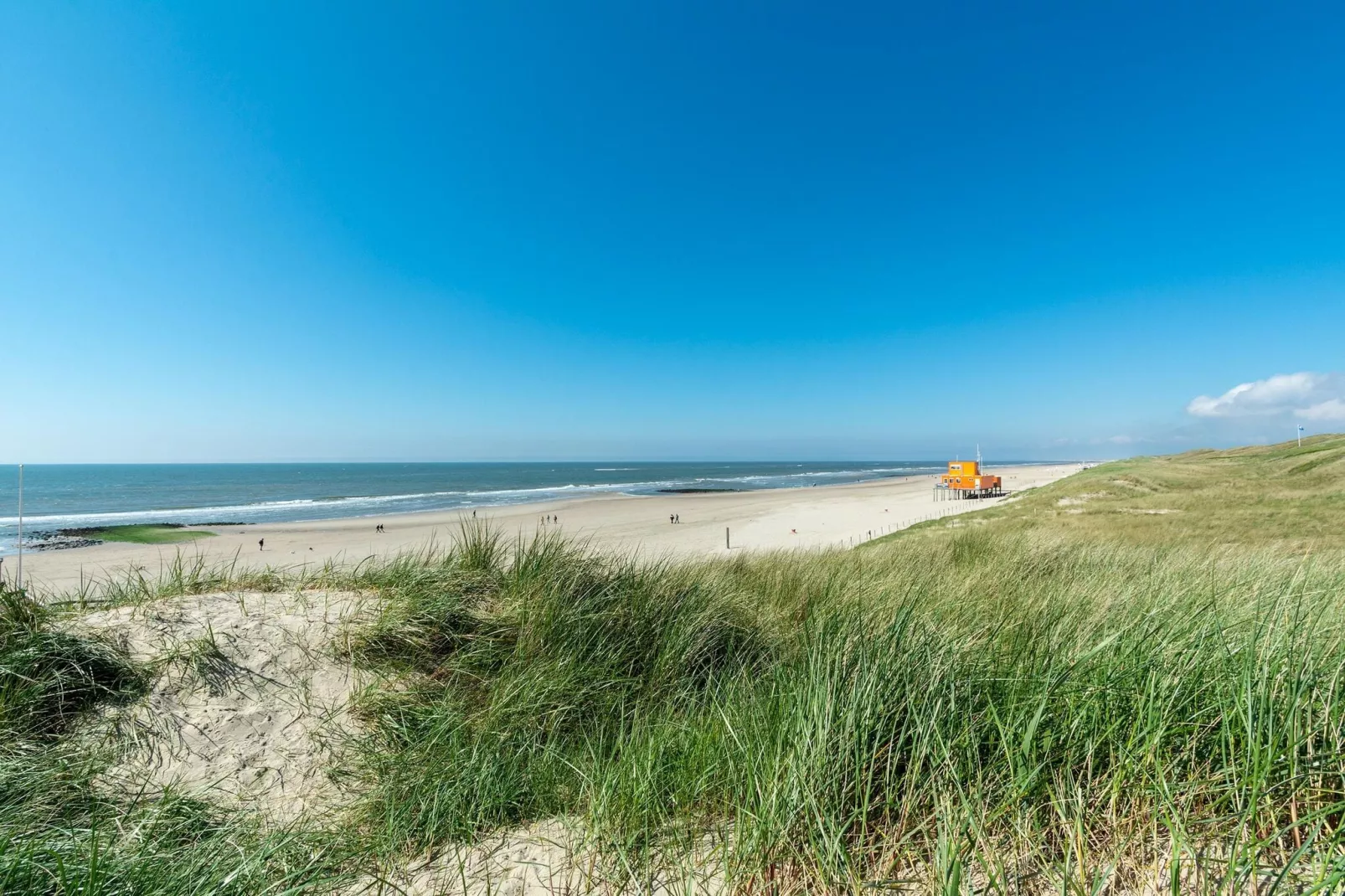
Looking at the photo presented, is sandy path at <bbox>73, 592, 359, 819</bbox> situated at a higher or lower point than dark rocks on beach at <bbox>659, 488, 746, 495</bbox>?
higher

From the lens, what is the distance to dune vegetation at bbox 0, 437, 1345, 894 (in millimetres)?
1871

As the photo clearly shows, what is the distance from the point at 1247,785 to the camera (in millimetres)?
1906

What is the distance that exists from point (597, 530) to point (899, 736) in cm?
2840

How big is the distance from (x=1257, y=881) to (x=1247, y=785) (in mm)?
447

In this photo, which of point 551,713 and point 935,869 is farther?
point 551,713

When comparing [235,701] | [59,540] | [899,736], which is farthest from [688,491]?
[899,736]

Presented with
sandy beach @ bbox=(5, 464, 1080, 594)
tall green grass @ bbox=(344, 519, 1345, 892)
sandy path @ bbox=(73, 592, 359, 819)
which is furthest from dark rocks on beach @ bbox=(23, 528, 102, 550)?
tall green grass @ bbox=(344, 519, 1345, 892)

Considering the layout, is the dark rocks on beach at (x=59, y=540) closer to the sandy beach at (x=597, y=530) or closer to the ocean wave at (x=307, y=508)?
the ocean wave at (x=307, y=508)

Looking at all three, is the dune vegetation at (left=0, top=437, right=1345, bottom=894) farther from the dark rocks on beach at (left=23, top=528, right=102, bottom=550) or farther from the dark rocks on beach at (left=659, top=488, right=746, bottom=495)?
the dark rocks on beach at (left=659, top=488, right=746, bottom=495)

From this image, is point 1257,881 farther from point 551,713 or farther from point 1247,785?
point 551,713

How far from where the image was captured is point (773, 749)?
2379 millimetres

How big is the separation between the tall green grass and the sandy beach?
33.2ft

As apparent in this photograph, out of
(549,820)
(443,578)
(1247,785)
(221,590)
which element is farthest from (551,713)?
(221,590)

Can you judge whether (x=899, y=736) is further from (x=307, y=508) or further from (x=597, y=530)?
(x=307, y=508)
